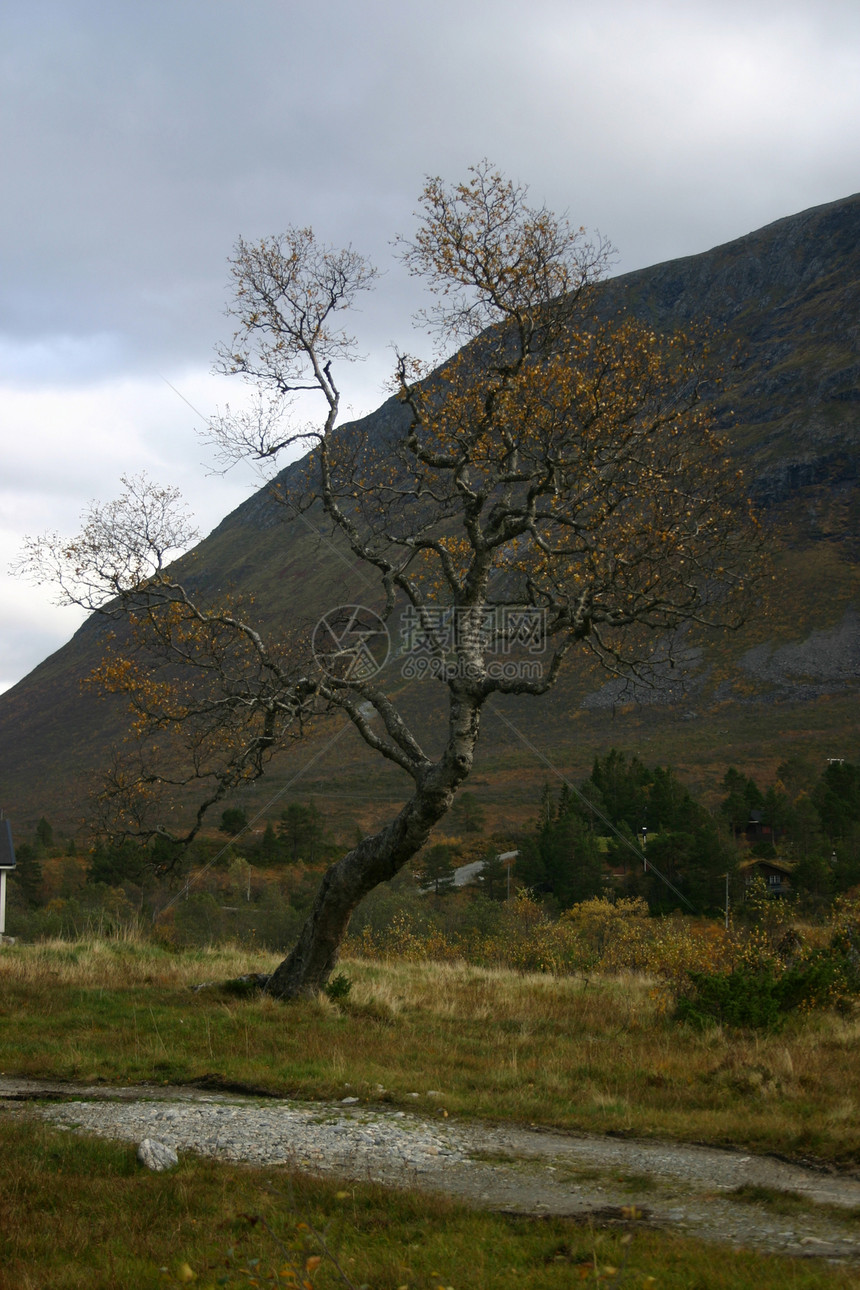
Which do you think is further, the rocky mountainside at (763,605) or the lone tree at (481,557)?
the rocky mountainside at (763,605)

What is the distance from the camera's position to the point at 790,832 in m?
48.2

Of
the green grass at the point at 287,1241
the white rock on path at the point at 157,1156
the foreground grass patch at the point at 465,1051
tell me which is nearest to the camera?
the green grass at the point at 287,1241

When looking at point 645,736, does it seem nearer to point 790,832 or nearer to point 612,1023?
point 790,832

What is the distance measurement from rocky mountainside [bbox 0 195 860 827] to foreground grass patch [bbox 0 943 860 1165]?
3289mm

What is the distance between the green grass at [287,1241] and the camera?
457cm

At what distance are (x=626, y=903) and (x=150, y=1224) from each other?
3247 centimetres

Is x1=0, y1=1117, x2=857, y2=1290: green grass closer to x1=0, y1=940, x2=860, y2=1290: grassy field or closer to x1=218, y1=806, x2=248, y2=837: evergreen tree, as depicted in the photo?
x1=0, y1=940, x2=860, y2=1290: grassy field

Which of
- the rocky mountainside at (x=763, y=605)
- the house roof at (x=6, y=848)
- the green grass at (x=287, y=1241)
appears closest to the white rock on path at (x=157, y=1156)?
the green grass at (x=287, y=1241)

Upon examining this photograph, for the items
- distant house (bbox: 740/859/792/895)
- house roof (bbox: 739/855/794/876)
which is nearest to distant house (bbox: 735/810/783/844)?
house roof (bbox: 739/855/794/876)

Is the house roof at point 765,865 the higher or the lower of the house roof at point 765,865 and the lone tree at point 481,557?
the lower

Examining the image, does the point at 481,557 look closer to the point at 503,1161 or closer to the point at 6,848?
the point at 503,1161

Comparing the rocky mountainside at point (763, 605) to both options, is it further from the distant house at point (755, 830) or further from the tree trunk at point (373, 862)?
the distant house at point (755, 830)

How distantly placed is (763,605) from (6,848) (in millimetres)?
36848

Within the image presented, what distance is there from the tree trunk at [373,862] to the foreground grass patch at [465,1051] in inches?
19.0
